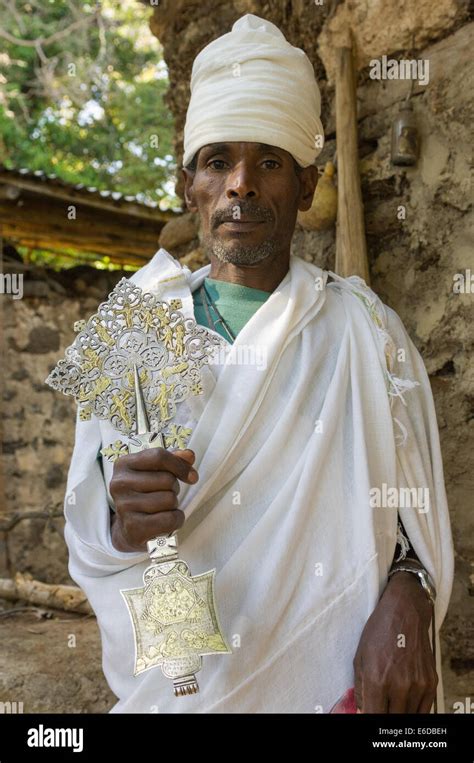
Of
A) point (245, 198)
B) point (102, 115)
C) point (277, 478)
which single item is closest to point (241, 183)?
point (245, 198)

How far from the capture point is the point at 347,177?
2713 millimetres

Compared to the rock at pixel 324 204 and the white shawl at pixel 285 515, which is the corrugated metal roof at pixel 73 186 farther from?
the white shawl at pixel 285 515

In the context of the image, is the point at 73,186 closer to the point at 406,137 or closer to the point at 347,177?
the point at 347,177

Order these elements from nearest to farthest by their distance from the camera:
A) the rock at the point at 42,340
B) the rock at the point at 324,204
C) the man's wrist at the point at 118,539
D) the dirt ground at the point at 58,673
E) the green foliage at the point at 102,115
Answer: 1. the man's wrist at the point at 118,539
2. the rock at the point at 324,204
3. the dirt ground at the point at 58,673
4. the rock at the point at 42,340
5. the green foliage at the point at 102,115

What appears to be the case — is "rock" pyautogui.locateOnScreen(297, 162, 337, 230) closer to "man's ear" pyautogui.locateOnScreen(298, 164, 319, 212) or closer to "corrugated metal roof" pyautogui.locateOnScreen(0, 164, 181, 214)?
"man's ear" pyautogui.locateOnScreen(298, 164, 319, 212)

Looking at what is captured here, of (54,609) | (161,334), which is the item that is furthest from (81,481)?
(54,609)

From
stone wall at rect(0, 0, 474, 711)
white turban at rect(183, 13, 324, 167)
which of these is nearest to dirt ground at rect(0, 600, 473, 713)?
stone wall at rect(0, 0, 474, 711)

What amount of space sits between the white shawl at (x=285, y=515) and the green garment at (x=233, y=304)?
0.11m

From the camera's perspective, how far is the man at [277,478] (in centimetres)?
175

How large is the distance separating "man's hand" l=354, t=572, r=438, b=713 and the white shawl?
64 millimetres

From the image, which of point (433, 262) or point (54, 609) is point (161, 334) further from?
point (54, 609)

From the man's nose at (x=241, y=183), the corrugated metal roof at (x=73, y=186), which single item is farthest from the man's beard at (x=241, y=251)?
the corrugated metal roof at (x=73, y=186)

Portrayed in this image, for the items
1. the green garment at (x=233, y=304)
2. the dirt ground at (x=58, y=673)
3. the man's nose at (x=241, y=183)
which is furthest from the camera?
the dirt ground at (x=58, y=673)

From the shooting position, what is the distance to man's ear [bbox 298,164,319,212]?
216cm
